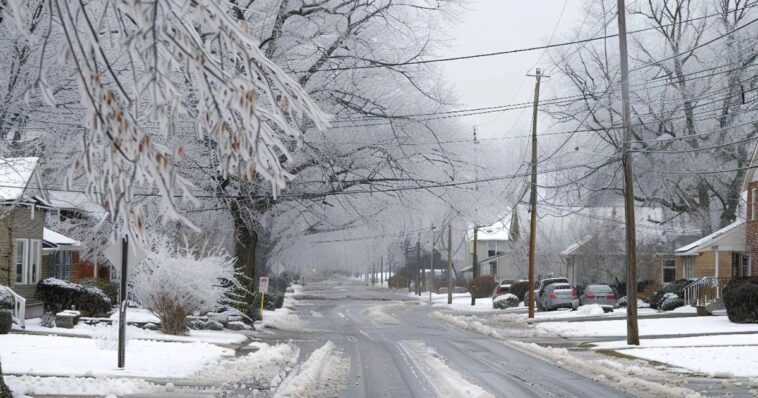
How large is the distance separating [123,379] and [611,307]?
112 ft

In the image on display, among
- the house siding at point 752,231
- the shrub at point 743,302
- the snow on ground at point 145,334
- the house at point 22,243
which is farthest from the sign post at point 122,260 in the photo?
the house siding at point 752,231

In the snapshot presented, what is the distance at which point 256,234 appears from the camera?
3512cm

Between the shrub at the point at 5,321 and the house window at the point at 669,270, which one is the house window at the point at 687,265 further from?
the shrub at the point at 5,321

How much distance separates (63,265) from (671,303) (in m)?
28.1

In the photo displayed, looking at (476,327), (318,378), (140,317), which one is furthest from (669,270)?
(318,378)

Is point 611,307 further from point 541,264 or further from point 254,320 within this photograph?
point 541,264

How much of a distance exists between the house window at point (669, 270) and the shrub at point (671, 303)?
1841 cm

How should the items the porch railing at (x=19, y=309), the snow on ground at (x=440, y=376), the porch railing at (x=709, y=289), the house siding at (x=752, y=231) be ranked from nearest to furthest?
the snow on ground at (x=440, y=376), the porch railing at (x=19, y=309), the house siding at (x=752, y=231), the porch railing at (x=709, y=289)

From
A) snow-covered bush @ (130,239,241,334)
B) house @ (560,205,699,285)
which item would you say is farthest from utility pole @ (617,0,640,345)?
house @ (560,205,699,285)

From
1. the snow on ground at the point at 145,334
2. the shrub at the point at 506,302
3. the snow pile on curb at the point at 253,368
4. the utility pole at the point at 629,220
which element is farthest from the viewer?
the shrub at the point at 506,302

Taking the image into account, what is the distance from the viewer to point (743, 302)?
31750mm

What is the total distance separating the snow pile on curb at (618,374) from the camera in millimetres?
14766

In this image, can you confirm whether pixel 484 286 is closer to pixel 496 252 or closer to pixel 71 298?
pixel 496 252

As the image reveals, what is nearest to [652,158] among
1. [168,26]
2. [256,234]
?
[256,234]
